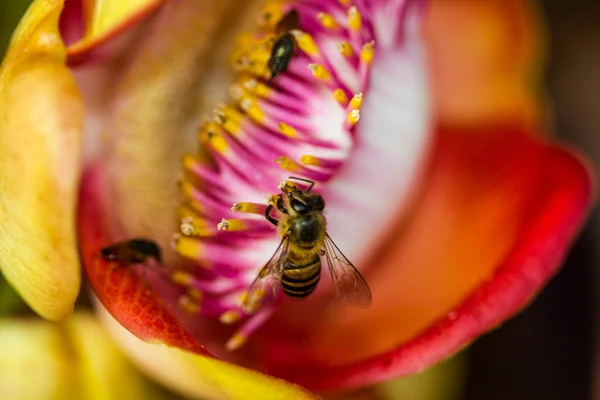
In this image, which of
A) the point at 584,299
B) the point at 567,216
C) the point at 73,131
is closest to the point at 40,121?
the point at 73,131

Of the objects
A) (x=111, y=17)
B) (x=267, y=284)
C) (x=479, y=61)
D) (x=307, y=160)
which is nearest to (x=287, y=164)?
(x=307, y=160)

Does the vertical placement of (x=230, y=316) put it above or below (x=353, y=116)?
below

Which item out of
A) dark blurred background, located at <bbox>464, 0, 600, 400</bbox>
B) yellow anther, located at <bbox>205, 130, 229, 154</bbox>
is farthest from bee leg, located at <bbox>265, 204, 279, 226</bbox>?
dark blurred background, located at <bbox>464, 0, 600, 400</bbox>

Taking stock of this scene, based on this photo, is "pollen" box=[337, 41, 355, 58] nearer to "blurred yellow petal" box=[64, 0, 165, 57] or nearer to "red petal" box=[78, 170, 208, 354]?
Answer: "blurred yellow petal" box=[64, 0, 165, 57]

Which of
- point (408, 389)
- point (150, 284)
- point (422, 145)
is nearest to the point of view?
point (150, 284)

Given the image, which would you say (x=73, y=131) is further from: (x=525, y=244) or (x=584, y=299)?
(x=584, y=299)

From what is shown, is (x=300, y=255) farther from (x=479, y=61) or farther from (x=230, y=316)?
(x=479, y=61)

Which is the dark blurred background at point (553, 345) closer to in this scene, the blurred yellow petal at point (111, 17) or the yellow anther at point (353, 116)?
the yellow anther at point (353, 116)
